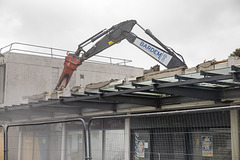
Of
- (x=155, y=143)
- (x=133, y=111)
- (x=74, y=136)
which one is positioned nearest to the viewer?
(x=155, y=143)

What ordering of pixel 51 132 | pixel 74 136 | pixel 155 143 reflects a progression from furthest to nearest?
pixel 51 132 < pixel 74 136 < pixel 155 143

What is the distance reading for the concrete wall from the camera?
27.0 m

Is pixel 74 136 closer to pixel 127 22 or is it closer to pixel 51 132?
pixel 51 132

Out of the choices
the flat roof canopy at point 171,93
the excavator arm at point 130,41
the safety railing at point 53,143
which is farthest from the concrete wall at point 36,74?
the safety railing at point 53,143

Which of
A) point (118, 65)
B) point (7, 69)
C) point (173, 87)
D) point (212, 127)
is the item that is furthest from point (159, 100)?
point (118, 65)

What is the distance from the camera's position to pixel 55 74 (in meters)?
Answer: 29.7

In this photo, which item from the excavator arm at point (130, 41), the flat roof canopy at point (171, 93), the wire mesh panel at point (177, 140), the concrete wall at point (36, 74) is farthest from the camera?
the concrete wall at point (36, 74)

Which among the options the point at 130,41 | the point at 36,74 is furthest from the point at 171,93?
the point at 36,74

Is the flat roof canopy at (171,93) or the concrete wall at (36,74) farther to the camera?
the concrete wall at (36,74)

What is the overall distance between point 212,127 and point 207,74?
214cm

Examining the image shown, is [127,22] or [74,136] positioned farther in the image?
[127,22]

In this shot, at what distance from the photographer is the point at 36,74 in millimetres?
28516

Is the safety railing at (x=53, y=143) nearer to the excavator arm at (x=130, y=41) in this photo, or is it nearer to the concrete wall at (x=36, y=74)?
the excavator arm at (x=130, y=41)

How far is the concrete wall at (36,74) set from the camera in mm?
27000
